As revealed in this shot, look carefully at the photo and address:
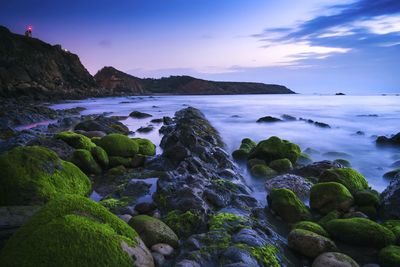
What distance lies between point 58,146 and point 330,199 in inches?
262

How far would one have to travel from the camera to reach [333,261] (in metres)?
4.16

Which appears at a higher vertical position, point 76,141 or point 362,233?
point 76,141

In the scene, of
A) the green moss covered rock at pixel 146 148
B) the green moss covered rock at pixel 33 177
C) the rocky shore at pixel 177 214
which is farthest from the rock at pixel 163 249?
the green moss covered rock at pixel 146 148

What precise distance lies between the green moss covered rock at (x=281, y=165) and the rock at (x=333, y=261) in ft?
16.1

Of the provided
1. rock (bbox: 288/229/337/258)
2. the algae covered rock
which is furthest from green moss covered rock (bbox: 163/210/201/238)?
rock (bbox: 288/229/337/258)

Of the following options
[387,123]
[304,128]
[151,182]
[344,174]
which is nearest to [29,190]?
[151,182]

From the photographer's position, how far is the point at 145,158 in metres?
9.47

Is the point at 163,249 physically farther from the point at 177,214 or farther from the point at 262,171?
the point at 262,171

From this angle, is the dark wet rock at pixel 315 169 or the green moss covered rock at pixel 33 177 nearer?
the green moss covered rock at pixel 33 177

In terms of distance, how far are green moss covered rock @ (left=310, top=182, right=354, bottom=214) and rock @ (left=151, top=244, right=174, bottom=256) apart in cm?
330

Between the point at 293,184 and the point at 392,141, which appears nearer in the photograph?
the point at 293,184

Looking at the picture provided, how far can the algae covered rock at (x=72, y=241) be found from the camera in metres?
2.99

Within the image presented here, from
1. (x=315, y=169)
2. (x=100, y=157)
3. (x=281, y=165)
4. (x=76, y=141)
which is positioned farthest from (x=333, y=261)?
(x=76, y=141)

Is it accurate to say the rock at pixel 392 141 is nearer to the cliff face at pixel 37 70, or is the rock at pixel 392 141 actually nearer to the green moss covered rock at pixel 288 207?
the green moss covered rock at pixel 288 207
